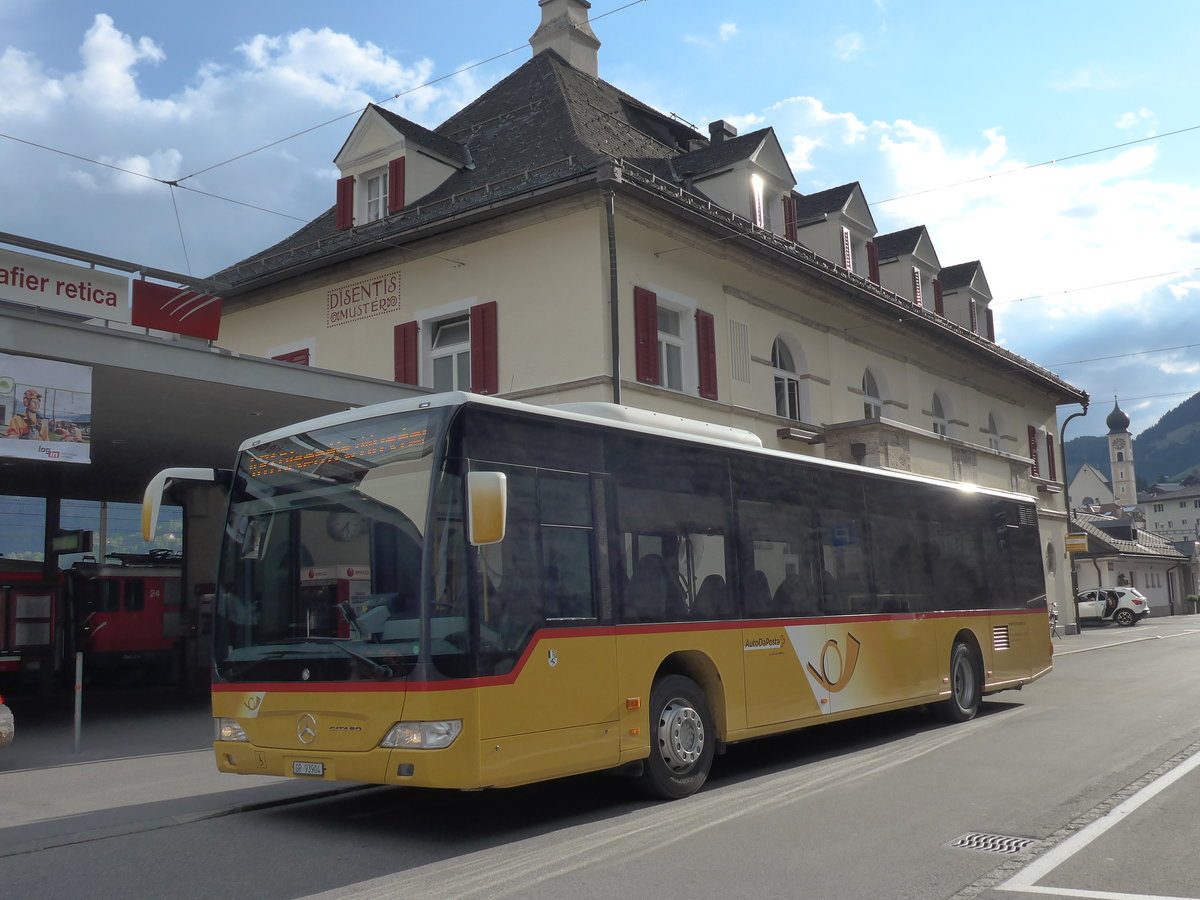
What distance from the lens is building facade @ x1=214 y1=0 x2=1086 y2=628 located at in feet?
65.6

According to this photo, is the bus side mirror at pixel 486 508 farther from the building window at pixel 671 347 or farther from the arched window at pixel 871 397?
the arched window at pixel 871 397

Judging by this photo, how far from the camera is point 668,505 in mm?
9211

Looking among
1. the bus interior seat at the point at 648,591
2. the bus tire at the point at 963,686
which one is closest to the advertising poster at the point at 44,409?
the bus interior seat at the point at 648,591

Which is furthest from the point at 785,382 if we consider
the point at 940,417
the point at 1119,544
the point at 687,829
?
the point at 1119,544

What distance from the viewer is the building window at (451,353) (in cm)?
2184

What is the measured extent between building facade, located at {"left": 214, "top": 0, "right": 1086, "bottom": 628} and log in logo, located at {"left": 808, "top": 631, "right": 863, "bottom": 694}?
28.0ft

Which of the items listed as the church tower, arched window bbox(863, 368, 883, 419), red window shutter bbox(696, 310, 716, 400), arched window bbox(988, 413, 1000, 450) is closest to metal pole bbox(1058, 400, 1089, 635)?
arched window bbox(988, 413, 1000, 450)

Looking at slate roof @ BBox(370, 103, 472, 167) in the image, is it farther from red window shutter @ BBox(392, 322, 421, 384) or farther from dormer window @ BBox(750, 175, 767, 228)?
dormer window @ BBox(750, 175, 767, 228)

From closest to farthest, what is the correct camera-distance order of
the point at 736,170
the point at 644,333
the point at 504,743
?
the point at 504,743, the point at 644,333, the point at 736,170

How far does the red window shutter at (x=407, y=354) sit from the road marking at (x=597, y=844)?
1345 cm

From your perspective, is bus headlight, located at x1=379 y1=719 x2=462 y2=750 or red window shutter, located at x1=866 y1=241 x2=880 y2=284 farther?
red window shutter, located at x1=866 y1=241 x2=880 y2=284

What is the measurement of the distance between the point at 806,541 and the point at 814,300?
15.6 meters

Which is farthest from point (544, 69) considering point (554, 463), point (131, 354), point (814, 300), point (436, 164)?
point (554, 463)

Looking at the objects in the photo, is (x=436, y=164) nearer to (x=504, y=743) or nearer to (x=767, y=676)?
(x=767, y=676)
